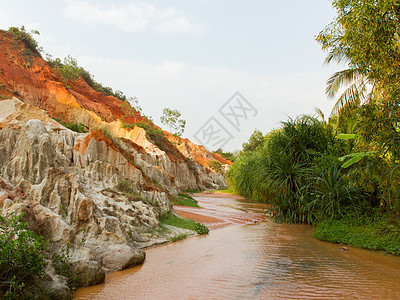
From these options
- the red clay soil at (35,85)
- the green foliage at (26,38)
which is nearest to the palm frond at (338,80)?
the red clay soil at (35,85)

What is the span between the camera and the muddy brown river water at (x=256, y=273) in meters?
4.84

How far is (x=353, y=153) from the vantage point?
8062 millimetres

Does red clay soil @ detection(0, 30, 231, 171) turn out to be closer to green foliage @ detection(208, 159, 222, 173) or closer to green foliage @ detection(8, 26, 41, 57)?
green foliage @ detection(8, 26, 41, 57)

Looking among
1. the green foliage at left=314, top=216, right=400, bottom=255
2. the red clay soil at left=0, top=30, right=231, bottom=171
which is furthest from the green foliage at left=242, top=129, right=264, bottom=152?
the green foliage at left=314, top=216, right=400, bottom=255

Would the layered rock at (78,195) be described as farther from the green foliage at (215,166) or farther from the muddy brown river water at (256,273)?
the green foliage at (215,166)

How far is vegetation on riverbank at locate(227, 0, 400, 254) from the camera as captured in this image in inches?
271

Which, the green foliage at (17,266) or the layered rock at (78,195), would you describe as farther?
the layered rock at (78,195)

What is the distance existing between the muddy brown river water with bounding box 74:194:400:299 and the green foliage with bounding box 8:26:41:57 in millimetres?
41977

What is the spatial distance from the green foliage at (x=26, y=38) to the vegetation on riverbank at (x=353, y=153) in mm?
40008

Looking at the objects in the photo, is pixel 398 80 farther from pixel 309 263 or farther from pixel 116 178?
pixel 116 178

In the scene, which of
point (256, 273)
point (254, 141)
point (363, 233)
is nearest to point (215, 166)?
point (254, 141)

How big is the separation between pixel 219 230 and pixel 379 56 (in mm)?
7900

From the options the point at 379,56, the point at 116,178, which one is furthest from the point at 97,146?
the point at 379,56

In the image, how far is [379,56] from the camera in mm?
6984
